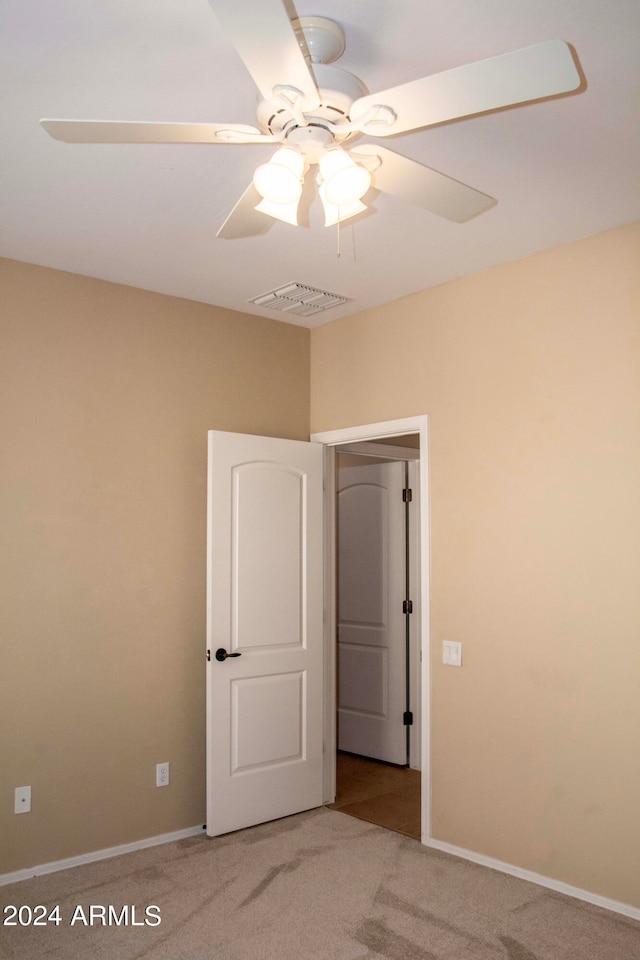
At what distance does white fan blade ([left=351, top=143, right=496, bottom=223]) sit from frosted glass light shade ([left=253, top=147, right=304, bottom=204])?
0.18 m

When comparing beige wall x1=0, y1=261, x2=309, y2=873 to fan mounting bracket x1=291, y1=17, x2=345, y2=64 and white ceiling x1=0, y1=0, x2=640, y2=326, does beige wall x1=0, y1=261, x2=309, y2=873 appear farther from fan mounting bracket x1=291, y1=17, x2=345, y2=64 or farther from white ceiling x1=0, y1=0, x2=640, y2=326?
fan mounting bracket x1=291, y1=17, x2=345, y2=64

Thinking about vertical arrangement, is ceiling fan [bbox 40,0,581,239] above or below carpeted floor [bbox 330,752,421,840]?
above

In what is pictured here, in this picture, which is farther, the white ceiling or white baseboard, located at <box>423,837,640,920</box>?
white baseboard, located at <box>423,837,640,920</box>

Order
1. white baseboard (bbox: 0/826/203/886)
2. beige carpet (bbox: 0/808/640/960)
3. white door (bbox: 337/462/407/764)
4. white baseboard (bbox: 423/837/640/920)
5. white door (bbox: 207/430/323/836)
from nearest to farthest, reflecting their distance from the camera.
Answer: beige carpet (bbox: 0/808/640/960)
white baseboard (bbox: 423/837/640/920)
white baseboard (bbox: 0/826/203/886)
white door (bbox: 207/430/323/836)
white door (bbox: 337/462/407/764)

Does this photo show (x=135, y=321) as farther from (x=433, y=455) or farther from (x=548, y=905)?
(x=548, y=905)

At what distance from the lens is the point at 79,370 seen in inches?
153

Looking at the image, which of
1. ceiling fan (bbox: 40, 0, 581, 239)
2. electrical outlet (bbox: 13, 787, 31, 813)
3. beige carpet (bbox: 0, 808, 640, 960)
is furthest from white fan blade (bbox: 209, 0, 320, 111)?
electrical outlet (bbox: 13, 787, 31, 813)

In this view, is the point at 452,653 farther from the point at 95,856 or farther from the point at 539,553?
the point at 95,856

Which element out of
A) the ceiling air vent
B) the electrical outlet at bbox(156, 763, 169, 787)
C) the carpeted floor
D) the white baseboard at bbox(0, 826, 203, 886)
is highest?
the ceiling air vent

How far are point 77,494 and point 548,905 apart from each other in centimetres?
275

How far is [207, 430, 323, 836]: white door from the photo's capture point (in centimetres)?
409

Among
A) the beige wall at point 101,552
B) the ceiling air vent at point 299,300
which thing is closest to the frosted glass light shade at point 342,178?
the ceiling air vent at point 299,300

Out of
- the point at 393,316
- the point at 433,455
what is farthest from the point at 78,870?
the point at 393,316

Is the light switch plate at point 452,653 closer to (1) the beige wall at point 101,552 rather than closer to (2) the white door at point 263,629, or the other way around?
(2) the white door at point 263,629
